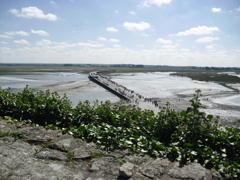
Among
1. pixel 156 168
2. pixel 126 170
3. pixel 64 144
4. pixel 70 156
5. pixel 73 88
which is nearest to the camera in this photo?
pixel 126 170

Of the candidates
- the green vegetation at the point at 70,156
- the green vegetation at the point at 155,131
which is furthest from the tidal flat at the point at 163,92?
the green vegetation at the point at 70,156

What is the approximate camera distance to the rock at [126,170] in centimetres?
274

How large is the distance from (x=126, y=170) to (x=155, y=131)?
1854mm

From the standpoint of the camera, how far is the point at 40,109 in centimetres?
574

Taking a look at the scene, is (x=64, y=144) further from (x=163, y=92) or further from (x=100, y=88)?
(x=100, y=88)

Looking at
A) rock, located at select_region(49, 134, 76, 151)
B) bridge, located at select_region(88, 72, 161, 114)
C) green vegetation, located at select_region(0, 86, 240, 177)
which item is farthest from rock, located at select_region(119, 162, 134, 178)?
bridge, located at select_region(88, 72, 161, 114)

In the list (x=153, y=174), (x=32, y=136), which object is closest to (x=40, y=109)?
(x=32, y=136)

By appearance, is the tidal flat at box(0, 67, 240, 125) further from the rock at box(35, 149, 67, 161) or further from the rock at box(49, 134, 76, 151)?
the rock at box(35, 149, 67, 161)

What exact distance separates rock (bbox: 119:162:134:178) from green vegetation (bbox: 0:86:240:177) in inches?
22.2

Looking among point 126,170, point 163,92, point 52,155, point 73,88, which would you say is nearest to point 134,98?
point 163,92

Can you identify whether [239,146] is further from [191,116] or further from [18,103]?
[18,103]

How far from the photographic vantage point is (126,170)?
281 centimetres

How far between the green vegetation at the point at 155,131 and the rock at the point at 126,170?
0.56 metres

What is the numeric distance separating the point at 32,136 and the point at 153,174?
110 inches
